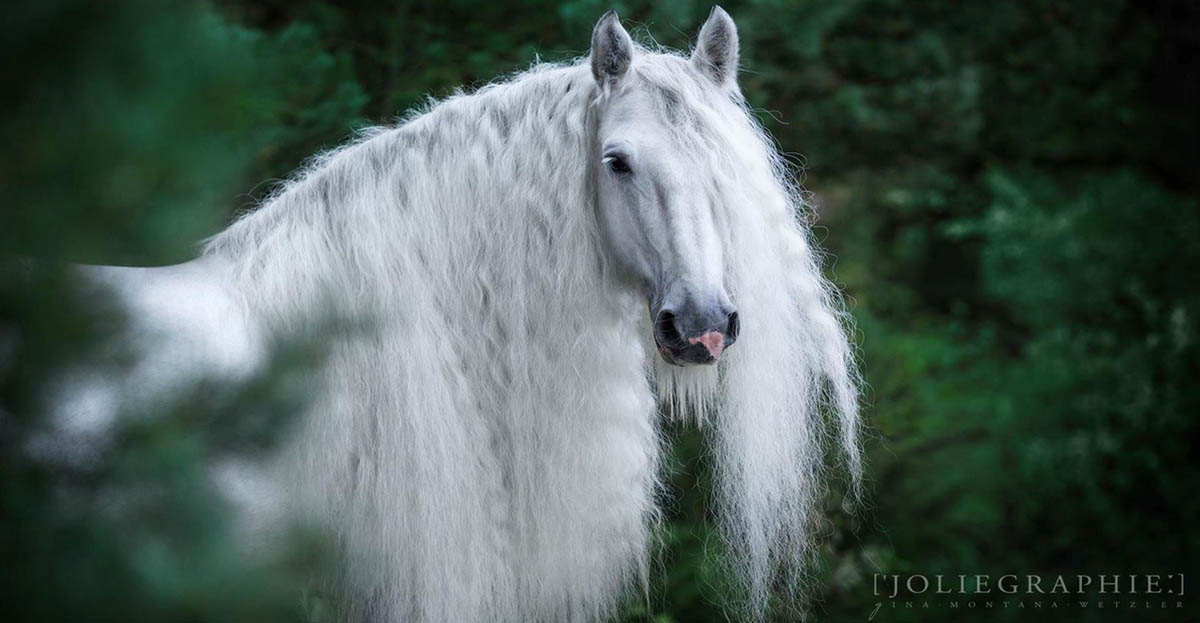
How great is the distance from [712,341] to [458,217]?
24.1 inches

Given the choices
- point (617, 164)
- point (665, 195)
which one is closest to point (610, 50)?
point (617, 164)

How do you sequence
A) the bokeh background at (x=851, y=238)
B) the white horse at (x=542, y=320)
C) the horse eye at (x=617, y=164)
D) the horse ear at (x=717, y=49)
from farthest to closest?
1. the horse ear at (x=717, y=49)
2. the horse eye at (x=617, y=164)
3. the white horse at (x=542, y=320)
4. the bokeh background at (x=851, y=238)

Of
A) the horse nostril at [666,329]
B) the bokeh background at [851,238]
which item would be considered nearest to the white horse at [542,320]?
the horse nostril at [666,329]

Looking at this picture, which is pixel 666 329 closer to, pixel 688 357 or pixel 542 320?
pixel 688 357

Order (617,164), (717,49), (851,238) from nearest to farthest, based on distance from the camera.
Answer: (617,164), (717,49), (851,238)

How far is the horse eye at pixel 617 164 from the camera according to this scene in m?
2.22

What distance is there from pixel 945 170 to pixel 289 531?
6930mm

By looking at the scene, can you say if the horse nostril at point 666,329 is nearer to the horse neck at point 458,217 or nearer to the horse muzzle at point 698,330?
the horse muzzle at point 698,330

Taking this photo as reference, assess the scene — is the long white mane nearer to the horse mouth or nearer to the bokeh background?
the horse mouth

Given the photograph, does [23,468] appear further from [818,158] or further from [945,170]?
[945,170]

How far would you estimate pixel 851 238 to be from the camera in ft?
23.7

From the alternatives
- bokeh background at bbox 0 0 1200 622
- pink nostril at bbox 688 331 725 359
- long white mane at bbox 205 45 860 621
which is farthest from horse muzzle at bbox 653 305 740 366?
bokeh background at bbox 0 0 1200 622

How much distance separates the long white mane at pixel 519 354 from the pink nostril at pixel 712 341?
0.21 meters

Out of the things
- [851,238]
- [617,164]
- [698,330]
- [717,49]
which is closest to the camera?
[698,330]
